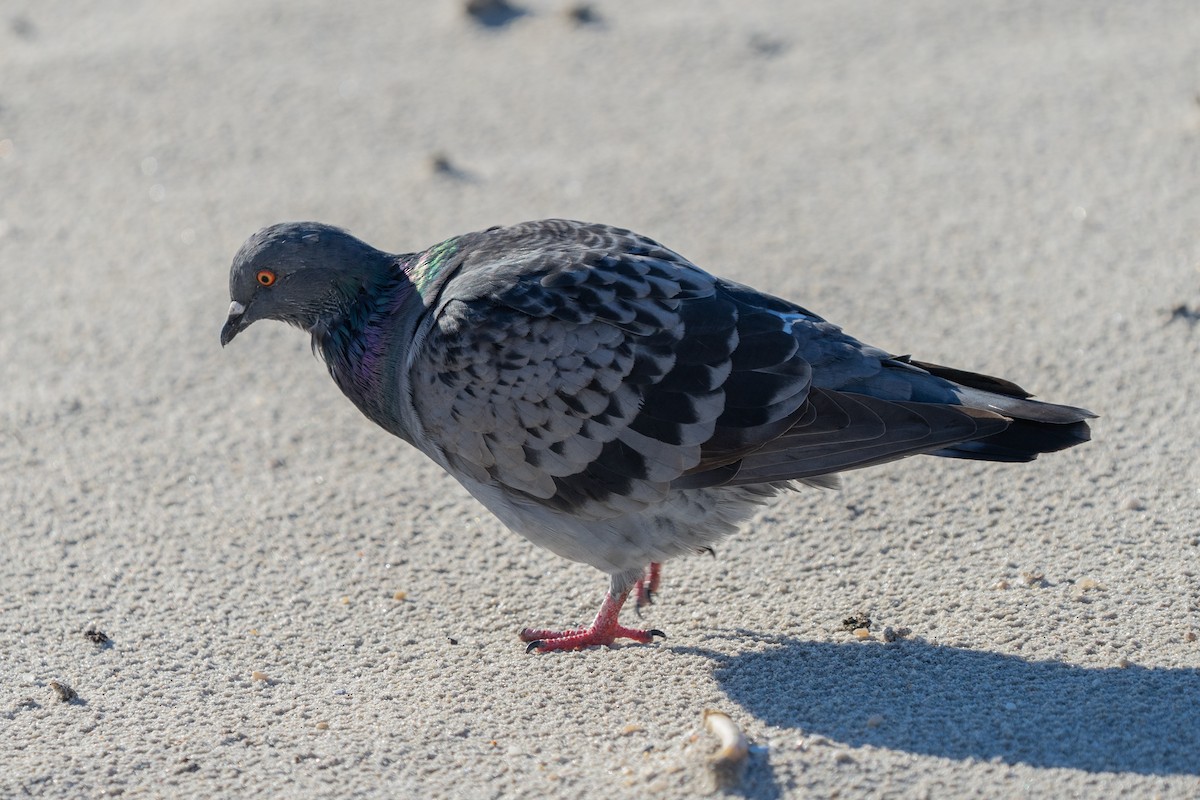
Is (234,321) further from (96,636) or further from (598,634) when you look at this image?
(598,634)

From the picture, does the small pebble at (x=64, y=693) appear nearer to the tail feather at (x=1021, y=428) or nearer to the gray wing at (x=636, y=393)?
the gray wing at (x=636, y=393)

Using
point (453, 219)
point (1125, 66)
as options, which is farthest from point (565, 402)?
point (1125, 66)

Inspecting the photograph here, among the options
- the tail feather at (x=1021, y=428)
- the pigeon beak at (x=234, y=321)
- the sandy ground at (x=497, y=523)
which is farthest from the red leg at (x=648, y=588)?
the pigeon beak at (x=234, y=321)

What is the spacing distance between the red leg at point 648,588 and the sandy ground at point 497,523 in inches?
2.1

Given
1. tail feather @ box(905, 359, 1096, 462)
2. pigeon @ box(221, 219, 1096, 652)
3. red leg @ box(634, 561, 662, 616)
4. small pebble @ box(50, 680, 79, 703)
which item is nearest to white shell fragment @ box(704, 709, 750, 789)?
pigeon @ box(221, 219, 1096, 652)

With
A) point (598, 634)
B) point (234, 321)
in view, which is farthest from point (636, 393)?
point (234, 321)

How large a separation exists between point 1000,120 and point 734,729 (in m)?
5.38

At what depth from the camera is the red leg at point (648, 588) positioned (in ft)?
16.3

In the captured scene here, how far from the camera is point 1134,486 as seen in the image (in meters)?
Result: 5.09

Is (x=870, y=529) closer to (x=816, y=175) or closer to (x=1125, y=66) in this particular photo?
(x=816, y=175)

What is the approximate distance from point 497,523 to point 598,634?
94cm

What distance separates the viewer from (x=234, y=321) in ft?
16.5

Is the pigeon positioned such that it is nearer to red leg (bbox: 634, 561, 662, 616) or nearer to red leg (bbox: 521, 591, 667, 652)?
red leg (bbox: 521, 591, 667, 652)

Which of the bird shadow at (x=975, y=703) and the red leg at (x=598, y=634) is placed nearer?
the bird shadow at (x=975, y=703)
